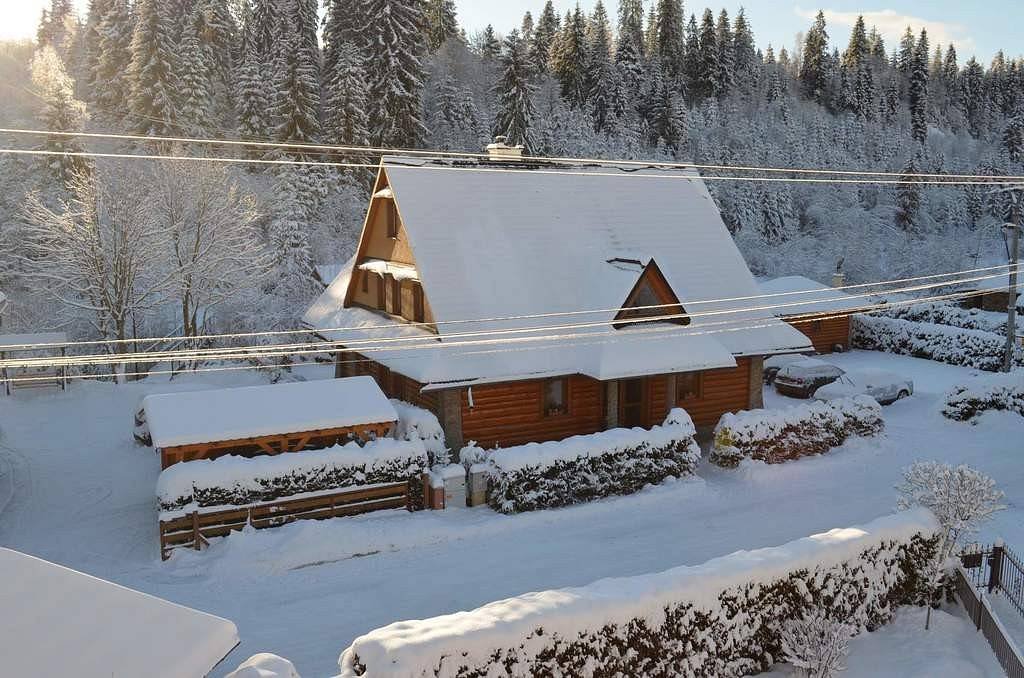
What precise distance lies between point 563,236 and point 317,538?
44.5ft

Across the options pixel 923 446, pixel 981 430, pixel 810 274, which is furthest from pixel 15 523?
pixel 810 274

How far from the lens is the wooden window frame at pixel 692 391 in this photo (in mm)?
24734

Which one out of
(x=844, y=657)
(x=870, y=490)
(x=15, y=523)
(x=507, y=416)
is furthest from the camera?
(x=507, y=416)

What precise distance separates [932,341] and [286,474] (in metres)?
32.8

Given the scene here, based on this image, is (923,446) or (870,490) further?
(923,446)

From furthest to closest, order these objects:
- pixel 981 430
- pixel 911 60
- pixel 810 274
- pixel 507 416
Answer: pixel 911 60 < pixel 810 274 < pixel 981 430 < pixel 507 416

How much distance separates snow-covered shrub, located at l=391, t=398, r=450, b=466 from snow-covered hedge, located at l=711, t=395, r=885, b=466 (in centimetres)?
808

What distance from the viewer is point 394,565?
15.8m

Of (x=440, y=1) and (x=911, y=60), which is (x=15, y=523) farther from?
(x=911, y=60)

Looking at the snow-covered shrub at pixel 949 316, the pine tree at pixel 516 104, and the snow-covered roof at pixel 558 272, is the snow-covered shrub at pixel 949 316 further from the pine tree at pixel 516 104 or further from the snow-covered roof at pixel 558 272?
the pine tree at pixel 516 104

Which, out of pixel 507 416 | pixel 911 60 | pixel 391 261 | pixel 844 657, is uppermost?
pixel 911 60

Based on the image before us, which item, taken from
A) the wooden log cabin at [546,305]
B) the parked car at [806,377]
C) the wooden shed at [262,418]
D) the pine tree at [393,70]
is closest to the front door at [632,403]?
the wooden log cabin at [546,305]

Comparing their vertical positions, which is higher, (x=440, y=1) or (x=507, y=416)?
(x=440, y=1)

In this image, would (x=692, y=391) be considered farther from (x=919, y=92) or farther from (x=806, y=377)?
(x=919, y=92)
